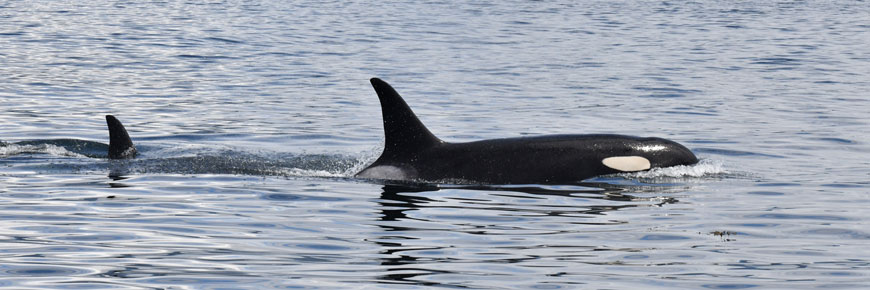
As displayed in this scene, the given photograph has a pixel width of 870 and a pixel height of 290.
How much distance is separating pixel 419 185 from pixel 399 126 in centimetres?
69

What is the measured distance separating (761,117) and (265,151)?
811 centimetres

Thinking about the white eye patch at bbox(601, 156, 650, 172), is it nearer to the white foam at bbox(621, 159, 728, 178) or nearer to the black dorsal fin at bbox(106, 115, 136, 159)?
the white foam at bbox(621, 159, 728, 178)

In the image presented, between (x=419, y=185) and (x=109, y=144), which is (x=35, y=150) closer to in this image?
(x=109, y=144)

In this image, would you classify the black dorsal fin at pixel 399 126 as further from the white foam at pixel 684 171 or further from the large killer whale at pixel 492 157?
the white foam at pixel 684 171

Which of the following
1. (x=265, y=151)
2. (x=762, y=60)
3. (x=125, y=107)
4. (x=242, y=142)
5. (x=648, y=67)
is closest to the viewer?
(x=265, y=151)

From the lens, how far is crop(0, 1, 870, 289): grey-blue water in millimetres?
7617

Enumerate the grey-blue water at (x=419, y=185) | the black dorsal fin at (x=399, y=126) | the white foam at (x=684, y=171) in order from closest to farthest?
the grey-blue water at (x=419, y=185) → the black dorsal fin at (x=399, y=126) → the white foam at (x=684, y=171)

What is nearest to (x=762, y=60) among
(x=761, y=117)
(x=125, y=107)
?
(x=761, y=117)

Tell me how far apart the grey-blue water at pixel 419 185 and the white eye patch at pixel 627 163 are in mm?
141

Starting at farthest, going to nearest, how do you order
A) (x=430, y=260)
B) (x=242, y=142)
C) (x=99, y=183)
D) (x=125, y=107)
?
1. (x=125, y=107)
2. (x=242, y=142)
3. (x=99, y=183)
4. (x=430, y=260)

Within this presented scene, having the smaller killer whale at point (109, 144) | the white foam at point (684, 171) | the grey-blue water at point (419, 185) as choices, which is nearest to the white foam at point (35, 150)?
the grey-blue water at point (419, 185)

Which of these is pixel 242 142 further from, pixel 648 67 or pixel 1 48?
pixel 1 48

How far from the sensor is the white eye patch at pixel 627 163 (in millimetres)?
12273

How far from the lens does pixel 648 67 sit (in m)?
29.9
